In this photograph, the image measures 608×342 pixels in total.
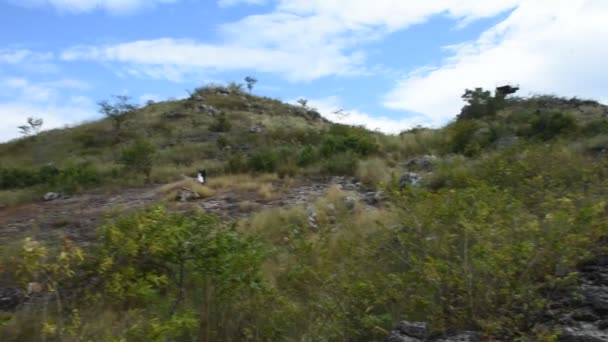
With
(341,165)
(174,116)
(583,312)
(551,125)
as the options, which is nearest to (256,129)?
(174,116)

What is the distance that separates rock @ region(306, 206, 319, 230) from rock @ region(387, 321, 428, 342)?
4.48 m

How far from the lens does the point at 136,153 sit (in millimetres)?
14719

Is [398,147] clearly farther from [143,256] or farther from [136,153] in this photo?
[143,256]

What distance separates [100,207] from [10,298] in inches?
222

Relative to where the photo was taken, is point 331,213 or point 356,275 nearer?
point 356,275

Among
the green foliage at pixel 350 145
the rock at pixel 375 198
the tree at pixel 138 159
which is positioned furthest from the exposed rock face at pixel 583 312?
the tree at pixel 138 159

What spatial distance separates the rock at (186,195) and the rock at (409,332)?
788 centimetres

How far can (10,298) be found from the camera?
543 centimetres

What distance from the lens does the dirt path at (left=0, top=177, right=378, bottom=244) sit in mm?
Answer: 8922

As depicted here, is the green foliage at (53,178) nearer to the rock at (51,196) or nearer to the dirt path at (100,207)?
the rock at (51,196)

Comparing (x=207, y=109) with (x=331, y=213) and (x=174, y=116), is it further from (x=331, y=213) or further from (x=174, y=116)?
(x=331, y=213)

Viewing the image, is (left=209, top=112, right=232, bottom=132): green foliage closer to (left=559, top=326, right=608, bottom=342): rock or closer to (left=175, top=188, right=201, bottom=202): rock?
(left=175, top=188, right=201, bottom=202): rock

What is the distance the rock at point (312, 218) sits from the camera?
817 cm

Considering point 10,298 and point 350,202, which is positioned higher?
point 350,202
